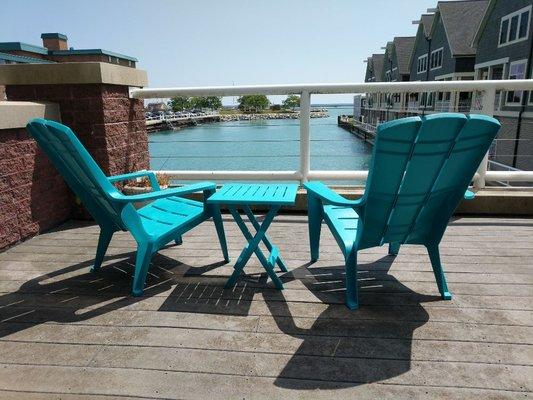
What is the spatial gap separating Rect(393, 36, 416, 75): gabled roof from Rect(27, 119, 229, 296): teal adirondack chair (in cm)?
3917

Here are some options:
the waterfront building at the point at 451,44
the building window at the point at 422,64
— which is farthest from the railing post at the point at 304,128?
the building window at the point at 422,64

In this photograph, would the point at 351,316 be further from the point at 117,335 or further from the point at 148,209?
the point at 148,209

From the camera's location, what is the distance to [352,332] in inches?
78.5

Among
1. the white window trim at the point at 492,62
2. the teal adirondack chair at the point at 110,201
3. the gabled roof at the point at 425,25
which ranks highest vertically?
the gabled roof at the point at 425,25

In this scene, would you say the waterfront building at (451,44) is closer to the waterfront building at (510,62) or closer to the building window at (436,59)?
the building window at (436,59)

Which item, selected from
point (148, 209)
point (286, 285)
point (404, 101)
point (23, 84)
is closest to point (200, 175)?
point (148, 209)

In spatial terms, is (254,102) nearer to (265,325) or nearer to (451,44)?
(451,44)

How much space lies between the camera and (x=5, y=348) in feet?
6.26

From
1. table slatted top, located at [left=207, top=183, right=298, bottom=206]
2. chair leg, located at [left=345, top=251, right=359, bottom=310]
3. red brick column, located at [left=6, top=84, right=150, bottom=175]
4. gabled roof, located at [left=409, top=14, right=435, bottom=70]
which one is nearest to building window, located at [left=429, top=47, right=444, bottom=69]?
gabled roof, located at [left=409, top=14, right=435, bottom=70]

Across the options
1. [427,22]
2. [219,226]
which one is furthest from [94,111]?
[427,22]

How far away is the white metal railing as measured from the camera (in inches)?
149

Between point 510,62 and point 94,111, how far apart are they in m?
21.7

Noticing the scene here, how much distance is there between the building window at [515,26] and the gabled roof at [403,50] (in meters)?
17.5

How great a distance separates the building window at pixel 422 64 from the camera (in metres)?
31.8
